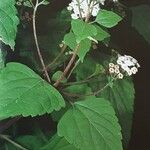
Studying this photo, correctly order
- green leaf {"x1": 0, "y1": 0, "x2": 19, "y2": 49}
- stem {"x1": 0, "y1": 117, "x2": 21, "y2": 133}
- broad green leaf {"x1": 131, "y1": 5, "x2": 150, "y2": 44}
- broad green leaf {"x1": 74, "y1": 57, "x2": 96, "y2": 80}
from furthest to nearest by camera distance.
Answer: broad green leaf {"x1": 131, "y1": 5, "x2": 150, "y2": 44} < broad green leaf {"x1": 74, "y1": 57, "x2": 96, "y2": 80} < stem {"x1": 0, "y1": 117, "x2": 21, "y2": 133} < green leaf {"x1": 0, "y1": 0, "x2": 19, "y2": 49}

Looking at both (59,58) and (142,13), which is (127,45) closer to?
(142,13)

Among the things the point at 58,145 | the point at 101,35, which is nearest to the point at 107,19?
the point at 101,35

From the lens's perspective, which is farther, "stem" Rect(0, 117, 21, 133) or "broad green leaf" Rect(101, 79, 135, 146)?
"broad green leaf" Rect(101, 79, 135, 146)

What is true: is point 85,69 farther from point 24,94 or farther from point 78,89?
point 24,94

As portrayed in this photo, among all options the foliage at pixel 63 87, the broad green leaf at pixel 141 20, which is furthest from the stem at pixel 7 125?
the broad green leaf at pixel 141 20

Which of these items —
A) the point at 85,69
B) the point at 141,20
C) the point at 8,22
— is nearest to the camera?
the point at 8,22

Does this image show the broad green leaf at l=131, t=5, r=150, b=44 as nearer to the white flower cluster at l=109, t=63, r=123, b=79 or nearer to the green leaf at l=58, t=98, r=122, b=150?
the white flower cluster at l=109, t=63, r=123, b=79

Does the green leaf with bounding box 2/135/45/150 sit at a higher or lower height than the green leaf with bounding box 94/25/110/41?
lower

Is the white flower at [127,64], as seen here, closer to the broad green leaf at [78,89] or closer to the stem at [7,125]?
the broad green leaf at [78,89]

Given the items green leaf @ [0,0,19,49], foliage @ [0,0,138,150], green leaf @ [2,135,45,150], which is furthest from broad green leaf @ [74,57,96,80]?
green leaf @ [0,0,19,49]
